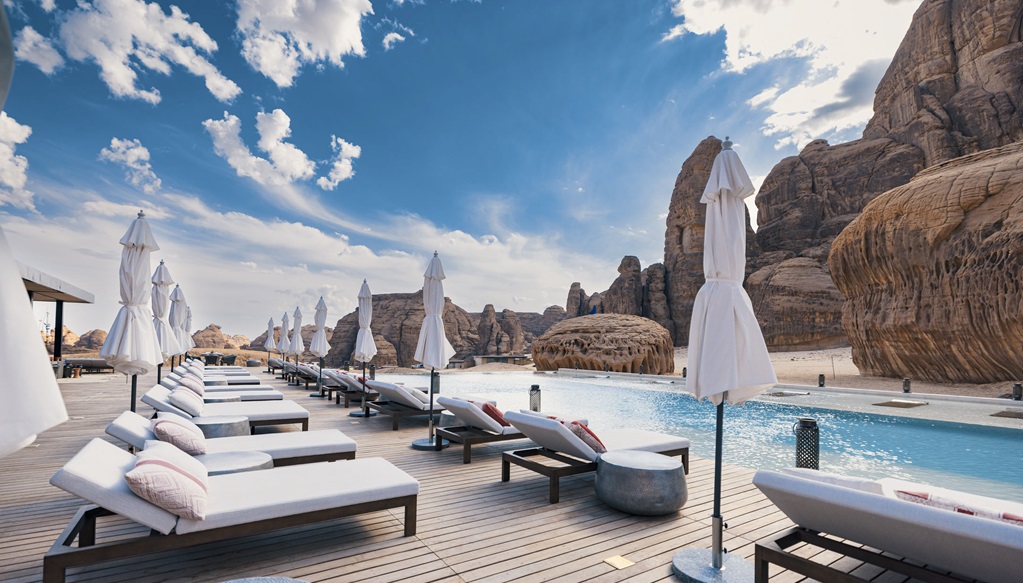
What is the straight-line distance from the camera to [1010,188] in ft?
45.3

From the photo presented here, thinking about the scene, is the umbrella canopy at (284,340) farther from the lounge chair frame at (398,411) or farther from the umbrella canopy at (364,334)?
the lounge chair frame at (398,411)

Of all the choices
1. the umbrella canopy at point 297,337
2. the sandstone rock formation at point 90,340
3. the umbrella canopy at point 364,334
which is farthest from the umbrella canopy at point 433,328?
the sandstone rock formation at point 90,340

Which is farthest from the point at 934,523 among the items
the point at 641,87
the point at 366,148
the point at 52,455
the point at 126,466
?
the point at 366,148

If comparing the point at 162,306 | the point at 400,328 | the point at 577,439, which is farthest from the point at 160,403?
the point at 400,328

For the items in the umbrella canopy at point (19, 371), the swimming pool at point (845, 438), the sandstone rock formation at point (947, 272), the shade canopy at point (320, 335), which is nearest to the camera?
the umbrella canopy at point (19, 371)

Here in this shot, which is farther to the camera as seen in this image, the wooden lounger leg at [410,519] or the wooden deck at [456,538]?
the wooden lounger leg at [410,519]

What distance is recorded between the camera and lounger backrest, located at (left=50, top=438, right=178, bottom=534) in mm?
2383

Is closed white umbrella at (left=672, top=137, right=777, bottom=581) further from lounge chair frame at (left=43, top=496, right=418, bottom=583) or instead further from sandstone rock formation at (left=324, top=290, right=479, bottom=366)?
sandstone rock formation at (left=324, top=290, right=479, bottom=366)

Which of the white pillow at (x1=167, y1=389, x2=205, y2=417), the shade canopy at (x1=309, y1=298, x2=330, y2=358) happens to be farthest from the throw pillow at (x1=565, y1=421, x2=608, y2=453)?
the shade canopy at (x1=309, y1=298, x2=330, y2=358)

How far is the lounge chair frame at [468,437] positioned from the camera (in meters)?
5.21

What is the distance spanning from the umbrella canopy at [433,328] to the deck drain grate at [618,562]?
409 cm

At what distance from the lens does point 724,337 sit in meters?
2.88

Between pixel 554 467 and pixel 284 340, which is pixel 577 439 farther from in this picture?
pixel 284 340

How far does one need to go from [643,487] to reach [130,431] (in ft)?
13.5
